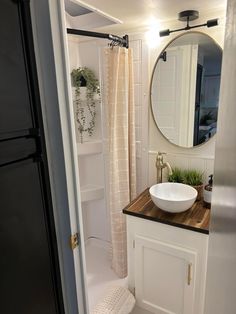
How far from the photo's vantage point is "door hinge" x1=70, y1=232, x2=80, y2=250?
41.0 inches

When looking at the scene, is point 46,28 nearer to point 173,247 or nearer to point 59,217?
point 59,217

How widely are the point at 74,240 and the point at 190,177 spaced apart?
117 centimetres

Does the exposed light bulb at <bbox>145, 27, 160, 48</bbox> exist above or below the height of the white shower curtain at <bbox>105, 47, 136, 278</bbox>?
above

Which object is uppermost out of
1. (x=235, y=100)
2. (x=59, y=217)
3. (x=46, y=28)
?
(x=46, y=28)

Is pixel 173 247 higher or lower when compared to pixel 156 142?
lower

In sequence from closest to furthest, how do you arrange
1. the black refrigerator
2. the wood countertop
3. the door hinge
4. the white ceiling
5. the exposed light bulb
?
the black refrigerator
the door hinge
the white ceiling
the wood countertop
the exposed light bulb

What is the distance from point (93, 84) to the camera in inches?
84.6

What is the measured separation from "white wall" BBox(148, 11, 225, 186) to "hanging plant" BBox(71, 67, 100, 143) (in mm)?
546

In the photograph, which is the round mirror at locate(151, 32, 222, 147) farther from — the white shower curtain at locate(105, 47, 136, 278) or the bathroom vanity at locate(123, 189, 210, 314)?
the bathroom vanity at locate(123, 189, 210, 314)

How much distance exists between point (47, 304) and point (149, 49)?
1.84m

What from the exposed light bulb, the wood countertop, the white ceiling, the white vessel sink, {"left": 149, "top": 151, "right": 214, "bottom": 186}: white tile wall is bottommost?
the wood countertop

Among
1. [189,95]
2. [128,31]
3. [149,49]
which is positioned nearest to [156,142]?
[189,95]

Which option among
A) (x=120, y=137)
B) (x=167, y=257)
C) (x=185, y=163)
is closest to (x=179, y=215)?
(x=167, y=257)

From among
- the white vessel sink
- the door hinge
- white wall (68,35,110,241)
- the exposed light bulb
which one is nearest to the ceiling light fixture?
the exposed light bulb
